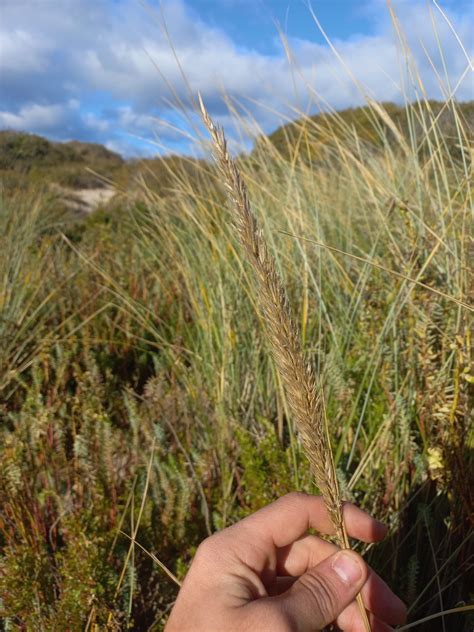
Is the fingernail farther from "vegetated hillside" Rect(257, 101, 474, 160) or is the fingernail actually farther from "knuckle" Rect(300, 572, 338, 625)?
"vegetated hillside" Rect(257, 101, 474, 160)

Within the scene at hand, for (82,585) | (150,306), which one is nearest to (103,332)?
(150,306)

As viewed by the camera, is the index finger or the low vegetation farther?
the low vegetation

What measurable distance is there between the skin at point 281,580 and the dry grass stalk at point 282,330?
0.21 meters

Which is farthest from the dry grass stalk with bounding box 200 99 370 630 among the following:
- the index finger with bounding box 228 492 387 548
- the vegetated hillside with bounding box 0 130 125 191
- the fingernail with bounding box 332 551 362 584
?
the vegetated hillside with bounding box 0 130 125 191

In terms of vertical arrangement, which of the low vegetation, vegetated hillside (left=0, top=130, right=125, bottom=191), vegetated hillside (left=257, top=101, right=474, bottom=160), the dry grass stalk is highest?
vegetated hillside (left=0, top=130, right=125, bottom=191)

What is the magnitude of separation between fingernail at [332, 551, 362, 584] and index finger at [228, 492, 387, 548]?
0.16 m

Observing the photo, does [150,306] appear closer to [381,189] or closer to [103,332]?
[103,332]

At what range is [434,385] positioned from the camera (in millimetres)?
1566

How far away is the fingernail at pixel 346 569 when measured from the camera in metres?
0.90

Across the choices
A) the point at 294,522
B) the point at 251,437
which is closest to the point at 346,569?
the point at 294,522

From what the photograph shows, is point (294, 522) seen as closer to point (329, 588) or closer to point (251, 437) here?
point (329, 588)

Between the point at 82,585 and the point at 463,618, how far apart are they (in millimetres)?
916

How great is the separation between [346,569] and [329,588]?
0.04 m

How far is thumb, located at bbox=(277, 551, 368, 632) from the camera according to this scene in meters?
0.87
